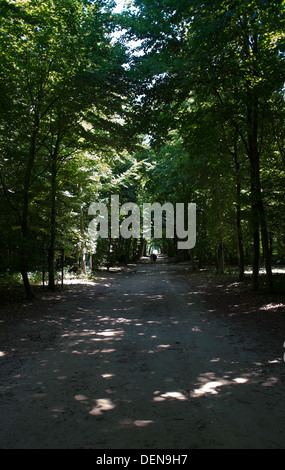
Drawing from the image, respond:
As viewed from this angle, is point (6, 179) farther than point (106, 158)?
No

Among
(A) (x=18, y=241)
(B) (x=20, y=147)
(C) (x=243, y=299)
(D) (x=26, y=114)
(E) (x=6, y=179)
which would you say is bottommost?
(C) (x=243, y=299)

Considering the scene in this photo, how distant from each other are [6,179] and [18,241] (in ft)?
8.50

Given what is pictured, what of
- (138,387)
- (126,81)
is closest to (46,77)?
(126,81)

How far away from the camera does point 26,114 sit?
1084 cm

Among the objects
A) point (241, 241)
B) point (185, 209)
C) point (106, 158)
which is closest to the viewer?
point (106, 158)

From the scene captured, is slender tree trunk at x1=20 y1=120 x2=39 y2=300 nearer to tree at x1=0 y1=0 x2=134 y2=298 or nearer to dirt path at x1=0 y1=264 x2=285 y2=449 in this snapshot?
tree at x1=0 y1=0 x2=134 y2=298

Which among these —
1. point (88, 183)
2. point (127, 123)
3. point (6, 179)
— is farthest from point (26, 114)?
point (88, 183)

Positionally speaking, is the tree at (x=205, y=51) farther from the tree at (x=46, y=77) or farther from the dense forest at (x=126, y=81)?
the tree at (x=46, y=77)

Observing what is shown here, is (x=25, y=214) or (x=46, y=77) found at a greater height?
(x=46, y=77)

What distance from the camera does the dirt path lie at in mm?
3031

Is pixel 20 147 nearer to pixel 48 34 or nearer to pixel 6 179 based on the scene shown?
pixel 6 179

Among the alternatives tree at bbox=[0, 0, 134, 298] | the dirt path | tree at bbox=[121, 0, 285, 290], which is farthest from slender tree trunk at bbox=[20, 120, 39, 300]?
tree at bbox=[121, 0, 285, 290]

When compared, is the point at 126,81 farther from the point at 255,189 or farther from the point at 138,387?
the point at 138,387

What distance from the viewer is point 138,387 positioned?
163 inches
